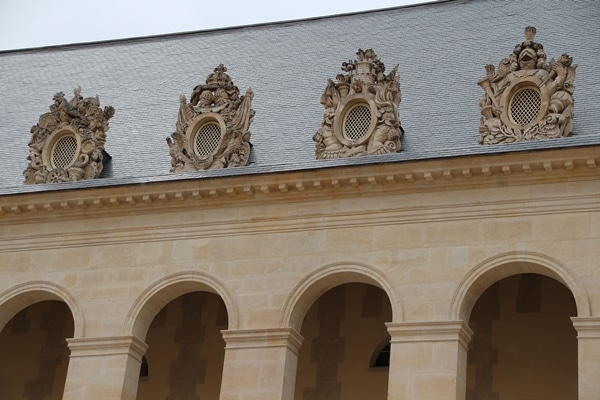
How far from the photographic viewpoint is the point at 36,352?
952 inches

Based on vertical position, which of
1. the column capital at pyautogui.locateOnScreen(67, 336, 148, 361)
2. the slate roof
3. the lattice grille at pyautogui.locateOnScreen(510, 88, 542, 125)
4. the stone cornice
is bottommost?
the column capital at pyautogui.locateOnScreen(67, 336, 148, 361)

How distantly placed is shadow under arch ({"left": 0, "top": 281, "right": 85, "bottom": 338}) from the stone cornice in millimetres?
1268

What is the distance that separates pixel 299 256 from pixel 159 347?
184 inches

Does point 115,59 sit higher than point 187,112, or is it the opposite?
point 115,59

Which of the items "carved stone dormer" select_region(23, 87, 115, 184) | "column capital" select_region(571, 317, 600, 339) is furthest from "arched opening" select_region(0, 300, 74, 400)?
"column capital" select_region(571, 317, 600, 339)

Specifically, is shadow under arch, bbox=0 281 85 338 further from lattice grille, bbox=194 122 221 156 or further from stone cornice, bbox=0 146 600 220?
lattice grille, bbox=194 122 221 156

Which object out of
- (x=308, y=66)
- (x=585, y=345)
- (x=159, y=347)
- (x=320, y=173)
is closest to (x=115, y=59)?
(x=308, y=66)

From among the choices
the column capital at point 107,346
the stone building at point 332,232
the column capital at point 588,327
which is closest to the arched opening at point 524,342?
the stone building at point 332,232

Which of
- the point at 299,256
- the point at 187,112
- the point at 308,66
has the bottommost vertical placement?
the point at 299,256

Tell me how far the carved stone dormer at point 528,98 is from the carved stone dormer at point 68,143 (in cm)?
728

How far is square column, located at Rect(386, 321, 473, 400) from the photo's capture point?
18.4m

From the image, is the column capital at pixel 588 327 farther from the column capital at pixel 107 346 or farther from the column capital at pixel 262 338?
the column capital at pixel 107 346

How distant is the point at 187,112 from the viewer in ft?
72.9

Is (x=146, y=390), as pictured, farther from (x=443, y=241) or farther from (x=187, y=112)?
(x=443, y=241)
